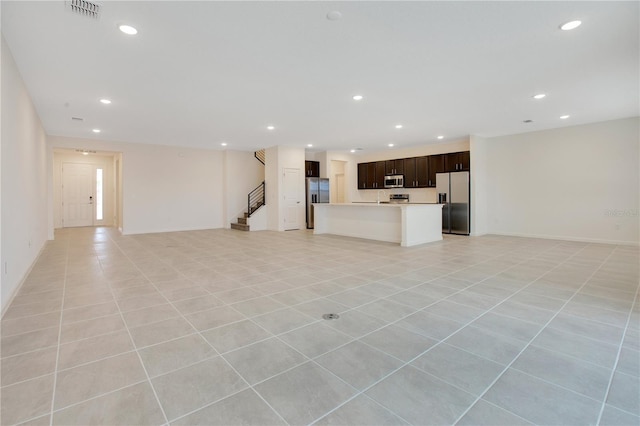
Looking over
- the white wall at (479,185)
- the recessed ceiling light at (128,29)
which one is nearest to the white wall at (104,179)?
the recessed ceiling light at (128,29)

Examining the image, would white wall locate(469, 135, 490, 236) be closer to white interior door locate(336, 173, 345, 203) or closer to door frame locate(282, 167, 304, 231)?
door frame locate(282, 167, 304, 231)

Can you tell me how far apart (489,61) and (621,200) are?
223 inches

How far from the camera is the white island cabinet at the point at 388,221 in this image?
6765 mm

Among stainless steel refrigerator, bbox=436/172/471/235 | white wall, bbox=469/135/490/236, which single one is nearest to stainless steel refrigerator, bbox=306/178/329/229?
stainless steel refrigerator, bbox=436/172/471/235

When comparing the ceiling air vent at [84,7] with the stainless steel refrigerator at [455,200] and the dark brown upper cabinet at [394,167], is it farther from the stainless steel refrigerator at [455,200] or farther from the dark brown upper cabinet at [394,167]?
the dark brown upper cabinet at [394,167]

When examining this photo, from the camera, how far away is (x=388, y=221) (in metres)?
7.23

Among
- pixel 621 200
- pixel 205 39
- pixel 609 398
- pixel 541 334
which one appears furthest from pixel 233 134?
pixel 621 200

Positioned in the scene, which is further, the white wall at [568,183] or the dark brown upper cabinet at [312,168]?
the dark brown upper cabinet at [312,168]

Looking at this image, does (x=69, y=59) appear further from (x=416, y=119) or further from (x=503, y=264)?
(x=503, y=264)

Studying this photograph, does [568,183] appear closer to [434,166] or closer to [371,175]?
[434,166]

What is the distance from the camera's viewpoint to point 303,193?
10.4 m

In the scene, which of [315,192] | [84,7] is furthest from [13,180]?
[315,192]

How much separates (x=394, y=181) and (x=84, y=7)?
921cm

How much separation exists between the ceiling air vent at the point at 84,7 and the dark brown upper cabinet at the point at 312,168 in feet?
27.4
